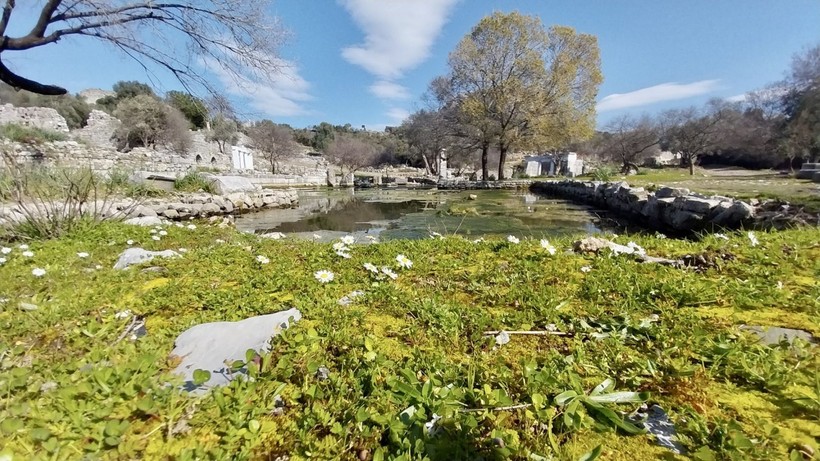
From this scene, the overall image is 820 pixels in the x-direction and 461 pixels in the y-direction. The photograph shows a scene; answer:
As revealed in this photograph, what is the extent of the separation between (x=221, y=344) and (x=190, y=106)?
9.70 metres

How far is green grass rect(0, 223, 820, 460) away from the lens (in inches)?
39.3

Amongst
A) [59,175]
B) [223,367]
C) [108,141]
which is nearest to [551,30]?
[59,175]

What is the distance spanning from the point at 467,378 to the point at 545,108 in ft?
92.5

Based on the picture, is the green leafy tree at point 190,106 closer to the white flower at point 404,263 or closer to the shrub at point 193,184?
the shrub at point 193,184

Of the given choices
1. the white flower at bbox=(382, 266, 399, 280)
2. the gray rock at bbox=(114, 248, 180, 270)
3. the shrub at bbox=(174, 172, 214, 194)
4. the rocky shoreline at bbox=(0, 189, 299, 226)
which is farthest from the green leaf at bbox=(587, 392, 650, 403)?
the shrub at bbox=(174, 172, 214, 194)

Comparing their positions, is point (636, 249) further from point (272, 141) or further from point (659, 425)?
point (272, 141)

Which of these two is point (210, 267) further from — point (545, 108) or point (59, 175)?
point (545, 108)

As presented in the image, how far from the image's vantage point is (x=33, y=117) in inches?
971

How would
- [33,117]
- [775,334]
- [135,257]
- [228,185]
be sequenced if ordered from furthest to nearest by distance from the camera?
[33,117], [228,185], [135,257], [775,334]

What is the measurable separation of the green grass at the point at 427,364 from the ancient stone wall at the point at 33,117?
108 feet

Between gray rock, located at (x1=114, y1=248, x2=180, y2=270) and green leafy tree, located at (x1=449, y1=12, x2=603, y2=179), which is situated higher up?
green leafy tree, located at (x1=449, y1=12, x2=603, y2=179)

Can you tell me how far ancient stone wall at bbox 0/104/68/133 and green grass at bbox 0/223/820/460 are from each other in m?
32.9

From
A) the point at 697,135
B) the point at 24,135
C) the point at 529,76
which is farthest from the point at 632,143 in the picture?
the point at 24,135

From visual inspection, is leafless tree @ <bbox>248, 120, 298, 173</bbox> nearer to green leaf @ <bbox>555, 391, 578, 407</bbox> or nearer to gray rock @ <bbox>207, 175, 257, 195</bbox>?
gray rock @ <bbox>207, 175, 257, 195</bbox>
